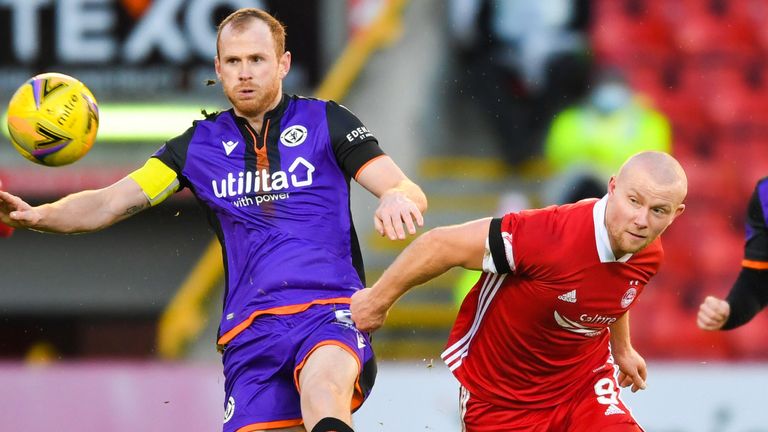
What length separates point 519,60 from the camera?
9.88m

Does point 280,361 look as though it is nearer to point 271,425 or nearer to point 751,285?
point 271,425

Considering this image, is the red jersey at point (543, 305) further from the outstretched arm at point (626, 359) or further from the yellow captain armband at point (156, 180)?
the yellow captain armband at point (156, 180)

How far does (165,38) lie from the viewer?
32.8 ft

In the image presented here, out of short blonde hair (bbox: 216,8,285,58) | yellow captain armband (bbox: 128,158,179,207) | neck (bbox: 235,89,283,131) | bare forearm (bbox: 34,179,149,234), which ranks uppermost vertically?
short blonde hair (bbox: 216,8,285,58)

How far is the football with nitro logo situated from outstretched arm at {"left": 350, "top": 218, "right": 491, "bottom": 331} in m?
1.35

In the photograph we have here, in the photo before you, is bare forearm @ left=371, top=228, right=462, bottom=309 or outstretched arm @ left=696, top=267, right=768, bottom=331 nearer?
bare forearm @ left=371, top=228, right=462, bottom=309

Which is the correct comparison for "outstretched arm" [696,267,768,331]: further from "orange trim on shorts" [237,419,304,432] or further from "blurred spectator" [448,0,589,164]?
"blurred spectator" [448,0,589,164]

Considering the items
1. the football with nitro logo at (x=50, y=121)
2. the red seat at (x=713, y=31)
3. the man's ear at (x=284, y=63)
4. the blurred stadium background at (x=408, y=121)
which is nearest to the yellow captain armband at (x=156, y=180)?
the football with nitro logo at (x=50, y=121)

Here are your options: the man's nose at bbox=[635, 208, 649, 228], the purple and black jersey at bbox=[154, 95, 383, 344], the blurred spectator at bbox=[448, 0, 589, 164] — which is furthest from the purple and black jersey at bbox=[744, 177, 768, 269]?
the blurred spectator at bbox=[448, 0, 589, 164]

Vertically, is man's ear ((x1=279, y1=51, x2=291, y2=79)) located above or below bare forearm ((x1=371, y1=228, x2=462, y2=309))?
above

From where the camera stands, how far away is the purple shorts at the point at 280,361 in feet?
14.7

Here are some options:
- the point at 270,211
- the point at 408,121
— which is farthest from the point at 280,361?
the point at 408,121

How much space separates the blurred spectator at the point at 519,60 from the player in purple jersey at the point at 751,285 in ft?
13.9

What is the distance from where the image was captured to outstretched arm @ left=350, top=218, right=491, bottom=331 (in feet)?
13.8
